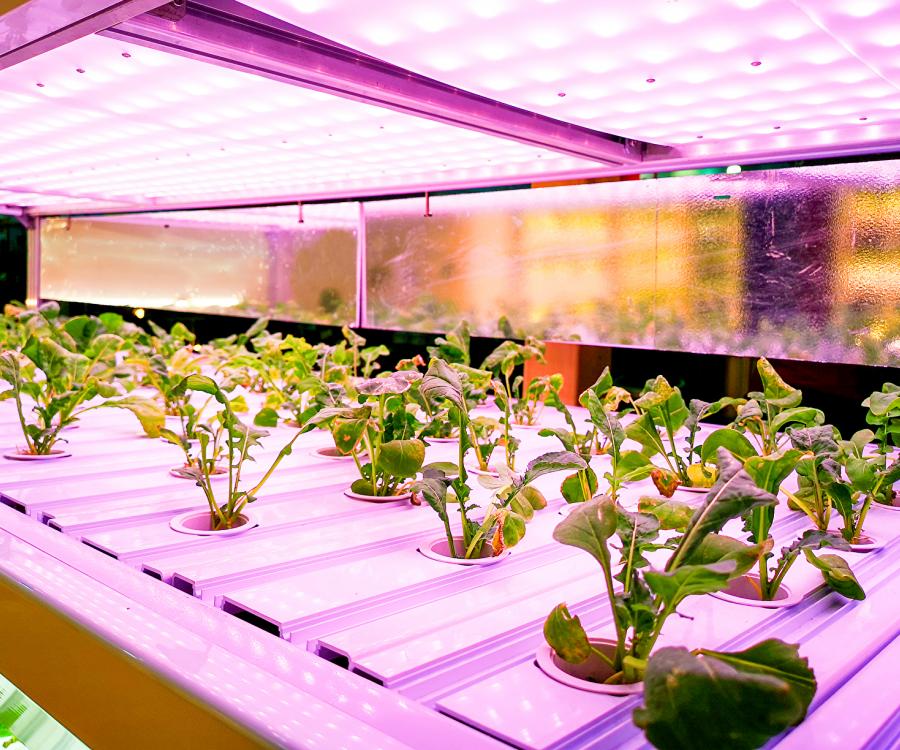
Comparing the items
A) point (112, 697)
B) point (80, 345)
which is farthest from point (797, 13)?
point (80, 345)

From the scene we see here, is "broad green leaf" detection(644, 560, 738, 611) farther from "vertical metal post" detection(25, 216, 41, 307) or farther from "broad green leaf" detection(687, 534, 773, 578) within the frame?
"vertical metal post" detection(25, 216, 41, 307)

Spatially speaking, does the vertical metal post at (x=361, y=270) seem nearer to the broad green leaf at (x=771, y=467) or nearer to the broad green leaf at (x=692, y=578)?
the broad green leaf at (x=771, y=467)

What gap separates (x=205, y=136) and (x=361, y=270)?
1.82 metres

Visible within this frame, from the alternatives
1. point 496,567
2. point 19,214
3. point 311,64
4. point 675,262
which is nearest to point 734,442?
point 496,567

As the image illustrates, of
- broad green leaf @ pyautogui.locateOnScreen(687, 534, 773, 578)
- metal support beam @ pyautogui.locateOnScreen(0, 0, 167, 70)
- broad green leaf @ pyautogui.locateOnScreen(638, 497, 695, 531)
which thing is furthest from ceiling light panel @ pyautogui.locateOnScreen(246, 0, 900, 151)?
broad green leaf @ pyautogui.locateOnScreen(687, 534, 773, 578)

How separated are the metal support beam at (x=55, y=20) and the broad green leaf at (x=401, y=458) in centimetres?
89

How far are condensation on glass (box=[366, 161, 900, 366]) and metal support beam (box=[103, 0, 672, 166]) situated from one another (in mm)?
1001

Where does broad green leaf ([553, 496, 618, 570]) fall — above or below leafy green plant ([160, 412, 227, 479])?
above

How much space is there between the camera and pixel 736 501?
98cm

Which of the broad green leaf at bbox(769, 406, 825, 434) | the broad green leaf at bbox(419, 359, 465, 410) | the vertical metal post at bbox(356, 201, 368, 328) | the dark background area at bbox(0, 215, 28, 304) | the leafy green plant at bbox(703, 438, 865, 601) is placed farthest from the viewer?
the dark background area at bbox(0, 215, 28, 304)

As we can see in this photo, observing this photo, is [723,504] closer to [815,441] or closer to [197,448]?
[815,441]

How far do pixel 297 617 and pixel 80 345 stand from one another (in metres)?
2.54

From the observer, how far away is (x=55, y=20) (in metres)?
1.49

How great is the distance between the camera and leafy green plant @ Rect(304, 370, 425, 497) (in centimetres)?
170
